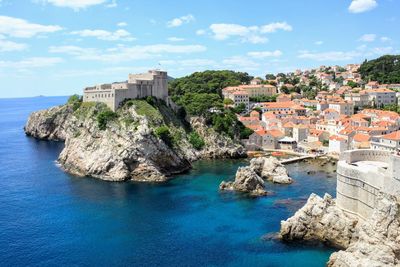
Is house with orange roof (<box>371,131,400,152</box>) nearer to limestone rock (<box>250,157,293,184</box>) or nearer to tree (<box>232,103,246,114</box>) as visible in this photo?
limestone rock (<box>250,157,293,184</box>)

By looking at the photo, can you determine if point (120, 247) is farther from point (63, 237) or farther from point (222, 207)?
point (222, 207)

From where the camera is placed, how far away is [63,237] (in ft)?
117

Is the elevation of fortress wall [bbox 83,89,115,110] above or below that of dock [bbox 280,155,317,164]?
Result: above

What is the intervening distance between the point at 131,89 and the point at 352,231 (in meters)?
45.5

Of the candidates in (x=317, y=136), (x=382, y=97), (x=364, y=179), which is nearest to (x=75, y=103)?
(x=317, y=136)

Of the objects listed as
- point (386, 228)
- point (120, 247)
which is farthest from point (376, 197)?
point (120, 247)

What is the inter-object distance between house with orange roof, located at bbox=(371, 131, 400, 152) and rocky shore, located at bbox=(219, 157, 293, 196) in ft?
62.5

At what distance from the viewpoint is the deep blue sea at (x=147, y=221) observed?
31672 mm

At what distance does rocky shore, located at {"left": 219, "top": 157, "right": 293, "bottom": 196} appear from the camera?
4809cm

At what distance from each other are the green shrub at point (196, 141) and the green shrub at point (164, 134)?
27.5ft

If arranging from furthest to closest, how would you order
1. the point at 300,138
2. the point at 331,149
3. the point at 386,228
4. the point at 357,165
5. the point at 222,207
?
the point at 300,138
the point at 331,149
the point at 222,207
the point at 357,165
the point at 386,228

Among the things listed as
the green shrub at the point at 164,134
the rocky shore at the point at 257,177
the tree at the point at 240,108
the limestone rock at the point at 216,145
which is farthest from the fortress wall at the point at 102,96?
the tree at the point at 240,108

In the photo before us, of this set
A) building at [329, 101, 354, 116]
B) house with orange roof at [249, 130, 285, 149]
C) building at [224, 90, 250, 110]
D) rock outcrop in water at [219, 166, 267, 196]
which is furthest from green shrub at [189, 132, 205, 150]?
building at [329, 101, 354, 116]

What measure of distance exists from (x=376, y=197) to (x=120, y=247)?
19.9 m
